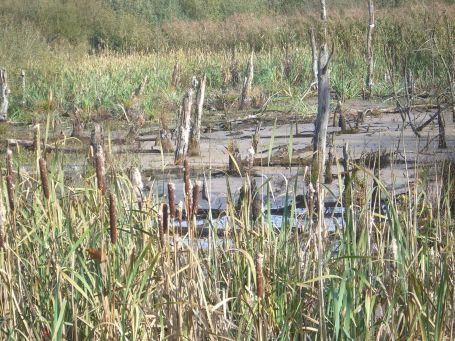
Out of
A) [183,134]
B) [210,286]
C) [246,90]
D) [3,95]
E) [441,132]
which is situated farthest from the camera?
[246,90]

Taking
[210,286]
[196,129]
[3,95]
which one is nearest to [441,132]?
[196,129]

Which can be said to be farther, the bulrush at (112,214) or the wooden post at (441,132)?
the wooden post at (441,132)

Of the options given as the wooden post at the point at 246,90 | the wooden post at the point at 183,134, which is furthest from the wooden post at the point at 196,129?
the wooden post at the point at 246,90

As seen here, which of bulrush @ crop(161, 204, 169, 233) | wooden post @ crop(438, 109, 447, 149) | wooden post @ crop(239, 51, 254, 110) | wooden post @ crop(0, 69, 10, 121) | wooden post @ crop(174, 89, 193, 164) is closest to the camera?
bulrush @ crop(161, 204, 169, 233)

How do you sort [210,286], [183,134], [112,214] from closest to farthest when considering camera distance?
[112,214] → [210,286] → [183,134]

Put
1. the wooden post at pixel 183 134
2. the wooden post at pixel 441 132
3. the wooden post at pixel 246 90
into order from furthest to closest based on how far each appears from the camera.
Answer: the wooden post at pixel 246 90, the wooden post at pixel 183 134, the wooden post at pixel 441 132

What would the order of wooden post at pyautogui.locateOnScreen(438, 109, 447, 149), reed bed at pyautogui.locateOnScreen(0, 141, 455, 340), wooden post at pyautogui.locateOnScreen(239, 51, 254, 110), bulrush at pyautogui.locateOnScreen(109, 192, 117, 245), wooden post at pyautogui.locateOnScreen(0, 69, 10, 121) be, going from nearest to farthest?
bulrush at pyautogui.locateOnScreen(109, 192, 117, 245)
reed bed at pyautogui.locateOnScreen(0, 141, 455, 340)
wooden post at pyautogui.locateOnScreen(438, 109, 447, 149)
wooden post at pyautogui.locateOnScreen(0, 69, 10, 121)
wooden post at pyautogui.locateOnScreen(239, 51, 254, 110)

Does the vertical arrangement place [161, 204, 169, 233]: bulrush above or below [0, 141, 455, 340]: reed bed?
above

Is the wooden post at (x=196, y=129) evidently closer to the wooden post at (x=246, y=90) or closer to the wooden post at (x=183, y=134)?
the wooden post at (x=183, y=134)

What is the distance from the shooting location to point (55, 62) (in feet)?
51.7

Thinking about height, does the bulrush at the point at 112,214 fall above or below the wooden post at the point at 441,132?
above

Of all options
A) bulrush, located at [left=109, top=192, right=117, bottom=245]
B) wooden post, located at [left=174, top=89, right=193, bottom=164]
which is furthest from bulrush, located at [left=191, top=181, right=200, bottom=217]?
wooden post, located at [left=174, top=89, right=193, bottom=164]

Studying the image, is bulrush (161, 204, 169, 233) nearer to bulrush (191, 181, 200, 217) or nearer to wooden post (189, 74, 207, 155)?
bulrush (191, 181, 200, 217)

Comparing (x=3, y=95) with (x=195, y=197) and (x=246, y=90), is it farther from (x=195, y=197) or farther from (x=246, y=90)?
(x=195, y=197)
